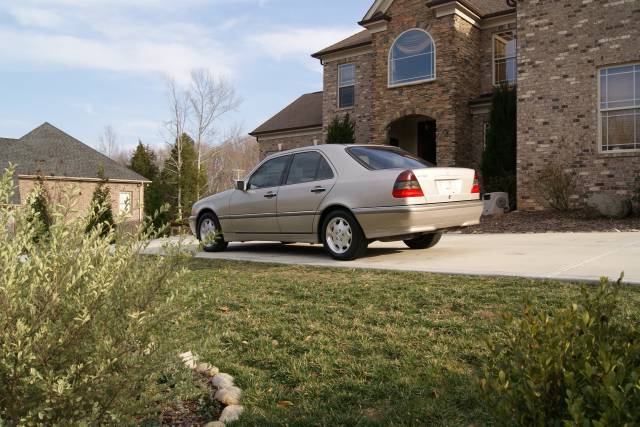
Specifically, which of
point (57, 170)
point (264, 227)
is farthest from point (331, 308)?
point (57, 170)

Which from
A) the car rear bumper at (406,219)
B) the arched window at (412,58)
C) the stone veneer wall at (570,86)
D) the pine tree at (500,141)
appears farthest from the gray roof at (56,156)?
the car rear bumper at (406,219)

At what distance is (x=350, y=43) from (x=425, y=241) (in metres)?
15.8

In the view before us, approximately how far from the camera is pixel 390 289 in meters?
4.83

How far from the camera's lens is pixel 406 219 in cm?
651

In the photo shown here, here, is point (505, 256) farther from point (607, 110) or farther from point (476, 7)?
point (476, 7)

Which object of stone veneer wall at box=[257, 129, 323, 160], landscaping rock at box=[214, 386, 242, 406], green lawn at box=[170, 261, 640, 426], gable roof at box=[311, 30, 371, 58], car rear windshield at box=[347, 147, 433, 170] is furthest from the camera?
stone veneer wall at box=[257, 129, 323, 160]

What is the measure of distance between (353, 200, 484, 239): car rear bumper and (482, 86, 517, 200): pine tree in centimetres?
990

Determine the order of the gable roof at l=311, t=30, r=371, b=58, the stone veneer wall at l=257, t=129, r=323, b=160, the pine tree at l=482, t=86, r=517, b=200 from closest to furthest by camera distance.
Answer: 1. the pine tree at l=482, t=86, r=517, b=200
2. the gable roof at l=311, t=30, r=371, b=58
3. the stone veneer wall at l=257, t=129, r=323, b=160

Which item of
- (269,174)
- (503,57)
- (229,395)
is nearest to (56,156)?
(503,57)

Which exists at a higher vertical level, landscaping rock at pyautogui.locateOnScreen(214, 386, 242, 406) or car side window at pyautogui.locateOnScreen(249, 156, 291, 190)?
car side window at pyautogui.locateOnScreen(249, 156, 291, 190)

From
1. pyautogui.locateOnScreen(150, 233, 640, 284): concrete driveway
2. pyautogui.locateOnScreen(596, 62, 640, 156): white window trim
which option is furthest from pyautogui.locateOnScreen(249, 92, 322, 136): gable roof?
pyautogui.locateOnScreen(150, 233, 640, 284): concrete driveway

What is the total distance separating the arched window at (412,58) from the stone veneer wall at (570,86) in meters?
4.24

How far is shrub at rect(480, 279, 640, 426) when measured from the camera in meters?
1.34

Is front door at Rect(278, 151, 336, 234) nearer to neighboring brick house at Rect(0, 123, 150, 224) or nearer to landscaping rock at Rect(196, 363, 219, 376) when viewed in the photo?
landscaping rock at Rect(196, 363, 219, 376)
